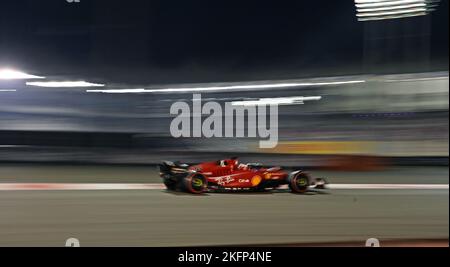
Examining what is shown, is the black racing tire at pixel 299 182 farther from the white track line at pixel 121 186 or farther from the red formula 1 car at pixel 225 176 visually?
the white track line at pixel 121 186

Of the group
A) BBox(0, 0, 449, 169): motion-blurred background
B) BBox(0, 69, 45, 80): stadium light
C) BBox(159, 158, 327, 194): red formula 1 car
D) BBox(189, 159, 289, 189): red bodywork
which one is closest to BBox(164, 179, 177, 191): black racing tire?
BBox(159, 158, 327, 194): red formula 1 car

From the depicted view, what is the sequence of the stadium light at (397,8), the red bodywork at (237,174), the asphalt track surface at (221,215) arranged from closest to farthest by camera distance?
the stadium light at (397,8) → the asphalt track surface at (221,215) → the red bodywork at (237,174)

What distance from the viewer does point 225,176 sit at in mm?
2477

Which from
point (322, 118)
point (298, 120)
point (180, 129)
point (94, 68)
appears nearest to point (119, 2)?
point (94, 68)

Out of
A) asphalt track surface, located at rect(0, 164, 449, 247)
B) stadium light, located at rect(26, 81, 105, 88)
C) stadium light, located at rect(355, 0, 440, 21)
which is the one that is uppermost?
stadium light, located at rect(355, 0, 440, 21)

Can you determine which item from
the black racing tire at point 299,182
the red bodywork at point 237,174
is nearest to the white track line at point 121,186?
the black racing tire at point 299,182

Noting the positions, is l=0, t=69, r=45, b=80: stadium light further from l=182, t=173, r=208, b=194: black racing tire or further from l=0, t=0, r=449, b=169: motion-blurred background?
l=182, t=173, r=208, b=194: black racing tire

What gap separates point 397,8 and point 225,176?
4.22ft

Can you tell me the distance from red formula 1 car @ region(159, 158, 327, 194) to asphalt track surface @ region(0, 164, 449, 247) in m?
0.06

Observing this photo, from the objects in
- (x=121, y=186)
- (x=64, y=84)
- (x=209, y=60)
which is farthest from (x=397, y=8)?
(x=121, y=186)

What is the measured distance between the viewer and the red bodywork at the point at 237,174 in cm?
218

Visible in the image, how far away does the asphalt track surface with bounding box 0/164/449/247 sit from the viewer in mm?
2062

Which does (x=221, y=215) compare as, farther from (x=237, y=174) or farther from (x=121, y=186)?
(x=121, y=186)

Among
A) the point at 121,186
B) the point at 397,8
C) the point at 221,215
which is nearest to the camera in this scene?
the point at 397,8
